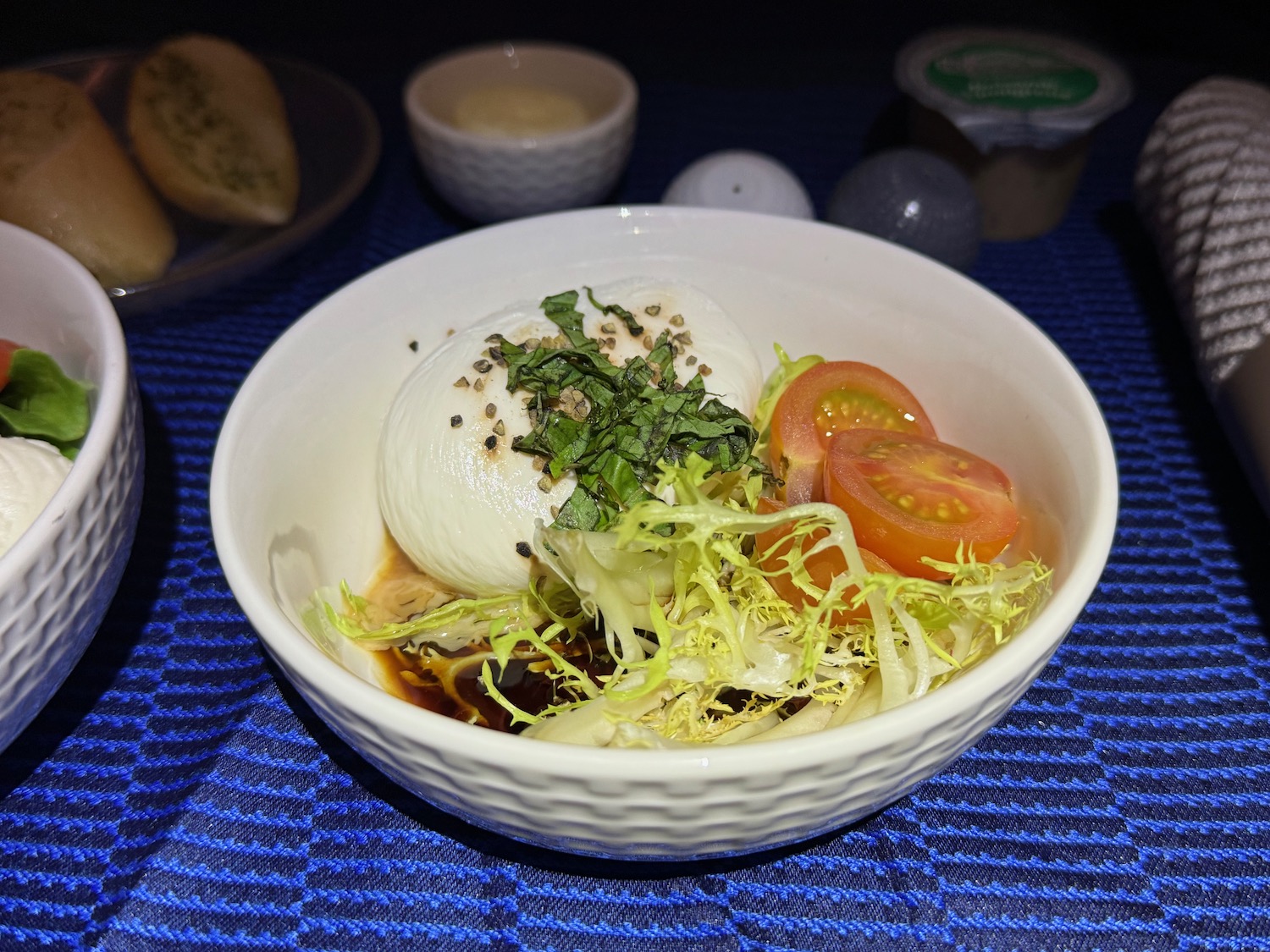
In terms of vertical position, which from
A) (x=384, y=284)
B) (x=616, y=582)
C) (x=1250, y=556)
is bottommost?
(x=1250, y=556)

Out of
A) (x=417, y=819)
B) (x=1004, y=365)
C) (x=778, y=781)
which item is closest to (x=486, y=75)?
(x=1004, y=365)

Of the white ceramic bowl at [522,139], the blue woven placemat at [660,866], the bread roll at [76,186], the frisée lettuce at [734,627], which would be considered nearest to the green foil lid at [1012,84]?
the white ceramic bowl at [522,139]

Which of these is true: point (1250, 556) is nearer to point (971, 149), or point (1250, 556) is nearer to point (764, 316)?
point (764, 316)

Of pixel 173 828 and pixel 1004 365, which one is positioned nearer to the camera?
pixel 173 828

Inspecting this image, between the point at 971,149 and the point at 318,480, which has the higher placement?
the point at 971,149

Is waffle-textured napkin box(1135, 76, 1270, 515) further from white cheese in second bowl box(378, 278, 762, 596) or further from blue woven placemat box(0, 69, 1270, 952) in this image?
white cheese in second bowl box(378, 278, 762, 596)

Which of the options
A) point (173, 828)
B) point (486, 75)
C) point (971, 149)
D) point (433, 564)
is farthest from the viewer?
point (486, 75)
